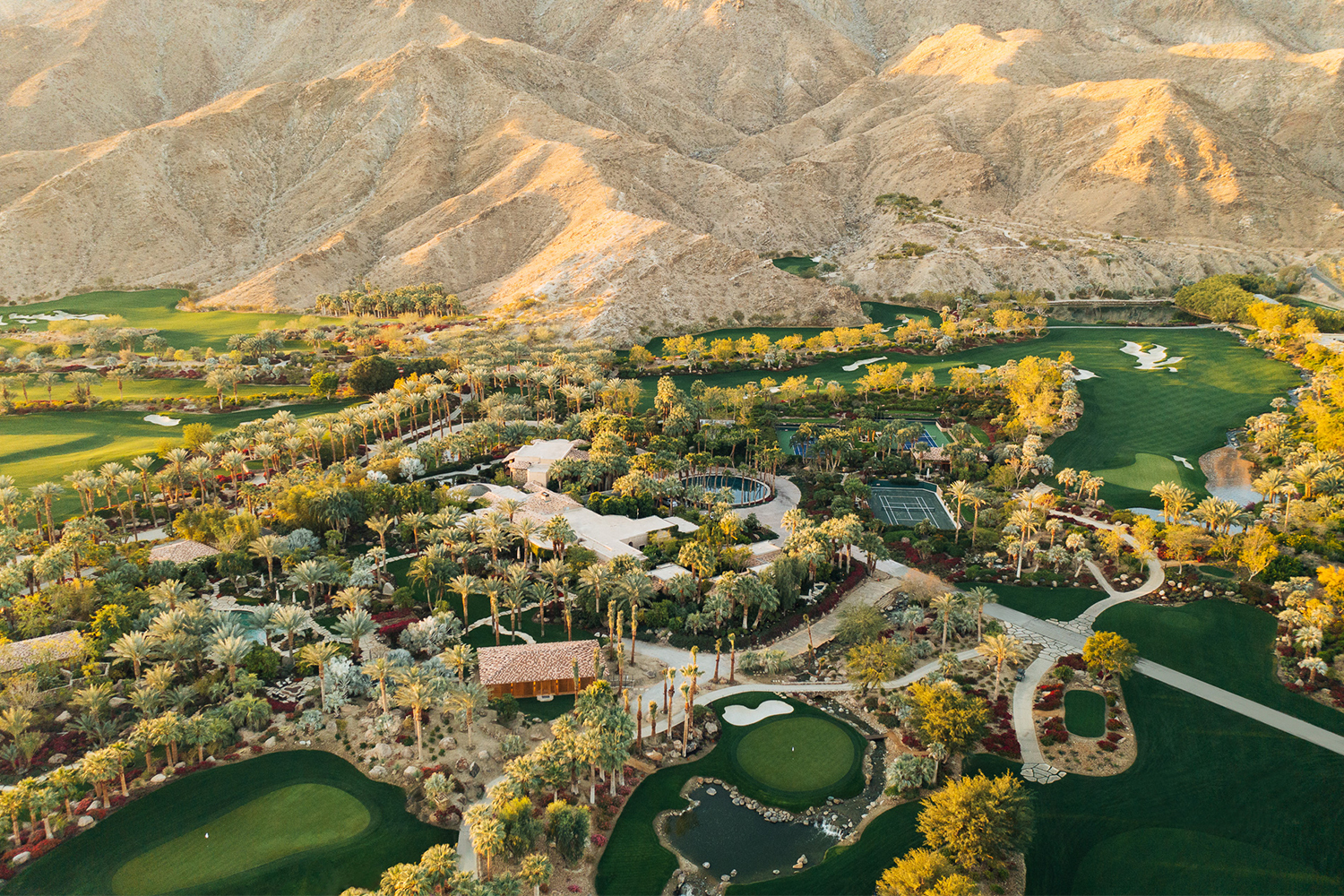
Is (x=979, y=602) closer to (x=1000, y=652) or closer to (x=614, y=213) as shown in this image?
(x=1000, y=652)

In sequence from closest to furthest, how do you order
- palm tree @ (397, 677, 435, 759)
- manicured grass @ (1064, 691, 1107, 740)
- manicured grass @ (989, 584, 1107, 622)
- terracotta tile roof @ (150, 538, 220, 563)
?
1. palm tree @ (397, 677, 435, 759)
2. manicured grass @ (1064, 691, 1107, 740)
3. manicured grass @ (989, 584, 1107, 622)
4. terracotta tile roof @ (150, 538, 220, 563)

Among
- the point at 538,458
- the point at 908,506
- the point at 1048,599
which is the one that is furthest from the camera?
the point at 538,458

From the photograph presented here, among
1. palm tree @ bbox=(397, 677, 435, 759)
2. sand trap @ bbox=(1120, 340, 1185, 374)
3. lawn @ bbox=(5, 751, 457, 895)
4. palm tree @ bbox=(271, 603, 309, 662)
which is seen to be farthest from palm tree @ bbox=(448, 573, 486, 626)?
sand trap @ bbox=(1120, 340, 1185, 374)

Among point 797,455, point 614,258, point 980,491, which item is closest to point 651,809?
point 980,491

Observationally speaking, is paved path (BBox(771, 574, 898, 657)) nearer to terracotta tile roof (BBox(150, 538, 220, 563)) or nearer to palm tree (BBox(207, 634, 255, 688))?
palm tree (BBox(207, 634, 255, 688))

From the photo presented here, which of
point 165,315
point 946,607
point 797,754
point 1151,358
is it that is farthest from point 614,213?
point 797,754
